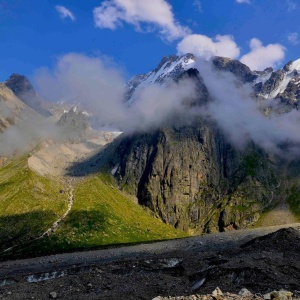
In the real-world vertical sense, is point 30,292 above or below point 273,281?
above

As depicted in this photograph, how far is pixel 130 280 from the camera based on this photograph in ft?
196

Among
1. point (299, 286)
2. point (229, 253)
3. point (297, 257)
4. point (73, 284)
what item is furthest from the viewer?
point (229, 253)

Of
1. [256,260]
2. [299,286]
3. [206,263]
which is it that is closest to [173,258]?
[206,263]

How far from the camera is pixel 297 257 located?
72375 millimetres

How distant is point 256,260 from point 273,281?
41.7 ft

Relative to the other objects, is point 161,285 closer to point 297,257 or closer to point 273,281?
point 273,281

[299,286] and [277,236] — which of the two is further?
[277,236]

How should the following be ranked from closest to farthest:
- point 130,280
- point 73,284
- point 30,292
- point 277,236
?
point 30,292
point 73,284
point 130,280
point 277,236

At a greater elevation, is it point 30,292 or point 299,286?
point 30,292

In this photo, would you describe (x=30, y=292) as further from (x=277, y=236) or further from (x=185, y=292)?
(x=277, y=236)

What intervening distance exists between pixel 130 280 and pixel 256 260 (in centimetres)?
2142

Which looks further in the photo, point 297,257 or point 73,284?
point 297,257

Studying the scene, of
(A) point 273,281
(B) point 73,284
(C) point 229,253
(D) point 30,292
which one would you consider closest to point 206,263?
(C) point 229,253

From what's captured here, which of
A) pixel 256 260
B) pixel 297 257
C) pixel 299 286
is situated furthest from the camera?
pixel 297 257
